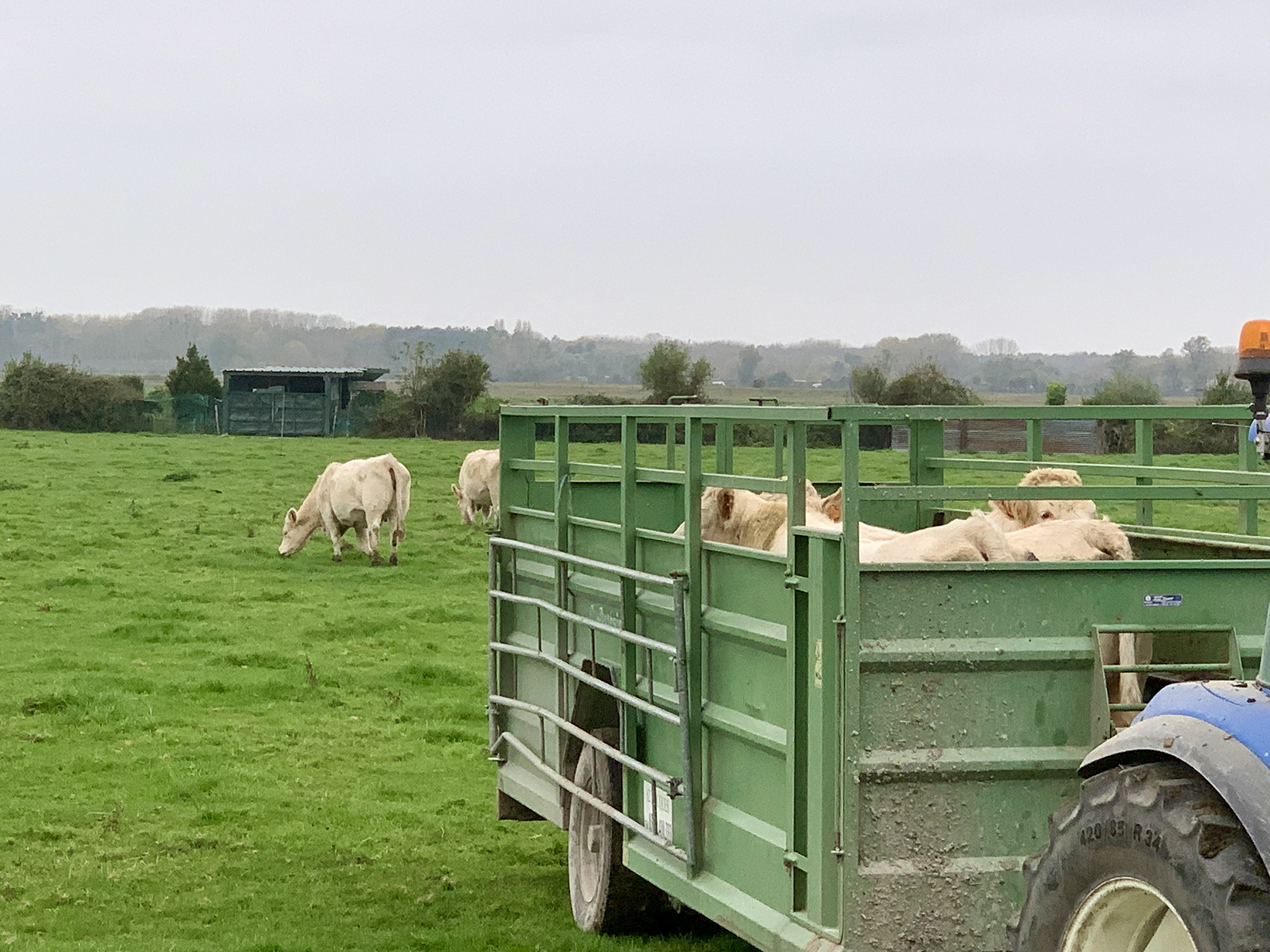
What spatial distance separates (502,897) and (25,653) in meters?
11.0

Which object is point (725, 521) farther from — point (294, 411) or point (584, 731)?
point (294, 411)

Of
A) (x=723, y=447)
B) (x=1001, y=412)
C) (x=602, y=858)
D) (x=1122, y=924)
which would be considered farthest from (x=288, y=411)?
(x=1122, y=924)

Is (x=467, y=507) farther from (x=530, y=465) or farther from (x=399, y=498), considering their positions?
(x=530, y=465)

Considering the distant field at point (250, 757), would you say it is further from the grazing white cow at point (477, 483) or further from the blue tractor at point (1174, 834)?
the blue tractor at point (1174, 834)

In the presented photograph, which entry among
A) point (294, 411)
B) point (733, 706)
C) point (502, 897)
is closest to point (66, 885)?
point (502, 897)

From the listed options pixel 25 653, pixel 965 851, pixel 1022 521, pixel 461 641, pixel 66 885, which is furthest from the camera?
pixel 461 641

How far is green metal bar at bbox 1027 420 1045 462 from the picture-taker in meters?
8.79

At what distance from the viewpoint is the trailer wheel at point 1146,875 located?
12.5ft

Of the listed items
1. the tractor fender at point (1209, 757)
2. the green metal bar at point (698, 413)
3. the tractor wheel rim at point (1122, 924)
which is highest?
the green metal bar at point (698, 413)

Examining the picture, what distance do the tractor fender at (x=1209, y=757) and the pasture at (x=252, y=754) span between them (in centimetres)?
367

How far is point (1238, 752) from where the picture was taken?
3982mm

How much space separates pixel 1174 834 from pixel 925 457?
17.6ft

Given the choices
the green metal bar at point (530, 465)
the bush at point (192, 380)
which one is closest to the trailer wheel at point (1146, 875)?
the green metal bar at point (530, 465)

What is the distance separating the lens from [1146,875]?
13.2ft
